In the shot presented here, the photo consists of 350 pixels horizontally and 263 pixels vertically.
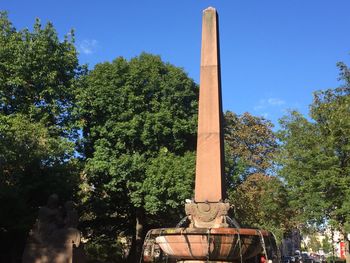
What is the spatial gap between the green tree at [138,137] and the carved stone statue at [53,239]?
6.58m

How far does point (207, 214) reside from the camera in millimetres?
11500

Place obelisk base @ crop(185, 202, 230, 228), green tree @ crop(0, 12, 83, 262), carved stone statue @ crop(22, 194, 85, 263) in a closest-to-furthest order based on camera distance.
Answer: obelisk base @ crop(185, 202, 230, 228), carved stone statue @ crop(22, 194, 85, 263), green tree @ crop(0, 12, 83, 262)

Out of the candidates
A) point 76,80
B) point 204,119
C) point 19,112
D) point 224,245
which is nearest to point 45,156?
point 19,112

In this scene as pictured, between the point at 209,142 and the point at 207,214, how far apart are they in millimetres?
1996

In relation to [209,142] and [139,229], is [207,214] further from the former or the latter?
[139,229]

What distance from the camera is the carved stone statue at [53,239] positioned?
1617 centimetres

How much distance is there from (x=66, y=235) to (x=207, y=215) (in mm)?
6845

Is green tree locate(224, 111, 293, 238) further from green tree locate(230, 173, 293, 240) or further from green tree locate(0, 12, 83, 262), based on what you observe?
green tree locate(0, 12, 83, 262)

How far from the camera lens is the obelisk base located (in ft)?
37.2

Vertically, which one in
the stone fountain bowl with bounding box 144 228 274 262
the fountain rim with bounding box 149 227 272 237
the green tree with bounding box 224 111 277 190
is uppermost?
the green tree with bounding box 224 111 277 190

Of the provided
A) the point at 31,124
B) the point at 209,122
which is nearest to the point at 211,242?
the point at 209,122

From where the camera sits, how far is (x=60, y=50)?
25.5 metres

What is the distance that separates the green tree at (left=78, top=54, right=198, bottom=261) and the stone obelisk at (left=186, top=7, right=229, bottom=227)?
33.9 feet

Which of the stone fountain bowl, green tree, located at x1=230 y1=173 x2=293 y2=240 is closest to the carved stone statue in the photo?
the stone fountain bowl
